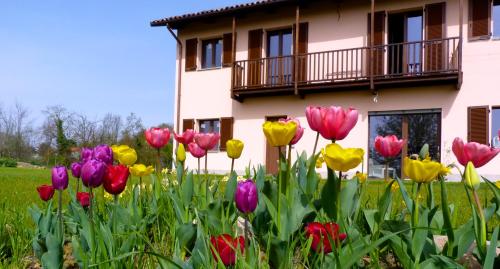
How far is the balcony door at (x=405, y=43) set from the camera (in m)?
11.3

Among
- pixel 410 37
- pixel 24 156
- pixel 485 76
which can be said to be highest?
pixel 410 37

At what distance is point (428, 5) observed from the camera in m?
11.4

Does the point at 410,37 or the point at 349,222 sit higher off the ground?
the point at 410,37

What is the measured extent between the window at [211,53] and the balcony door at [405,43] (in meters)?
5.29

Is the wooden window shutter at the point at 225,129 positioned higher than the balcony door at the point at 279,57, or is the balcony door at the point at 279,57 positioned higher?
the balcony door at the point at 279,57

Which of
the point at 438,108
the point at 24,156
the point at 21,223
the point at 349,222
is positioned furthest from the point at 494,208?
the point at 24,156

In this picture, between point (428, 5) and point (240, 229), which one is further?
point (428, 5)

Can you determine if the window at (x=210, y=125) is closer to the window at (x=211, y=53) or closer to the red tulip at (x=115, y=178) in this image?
the window at (x=211, y=53)

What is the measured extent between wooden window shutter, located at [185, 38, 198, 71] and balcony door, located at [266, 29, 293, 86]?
95.6 inches

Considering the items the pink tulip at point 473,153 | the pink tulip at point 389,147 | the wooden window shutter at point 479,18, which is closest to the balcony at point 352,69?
the wooden window shutter at point 479,18

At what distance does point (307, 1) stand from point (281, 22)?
1142mm

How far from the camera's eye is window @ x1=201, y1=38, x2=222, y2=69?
1453 centimetres

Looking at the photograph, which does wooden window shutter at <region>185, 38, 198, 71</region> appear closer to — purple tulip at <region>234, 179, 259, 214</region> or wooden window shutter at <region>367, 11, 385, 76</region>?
wooden window shutter at <region>367, 11, 385, 76</region>

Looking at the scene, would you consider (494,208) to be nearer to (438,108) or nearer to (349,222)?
(349,222)
